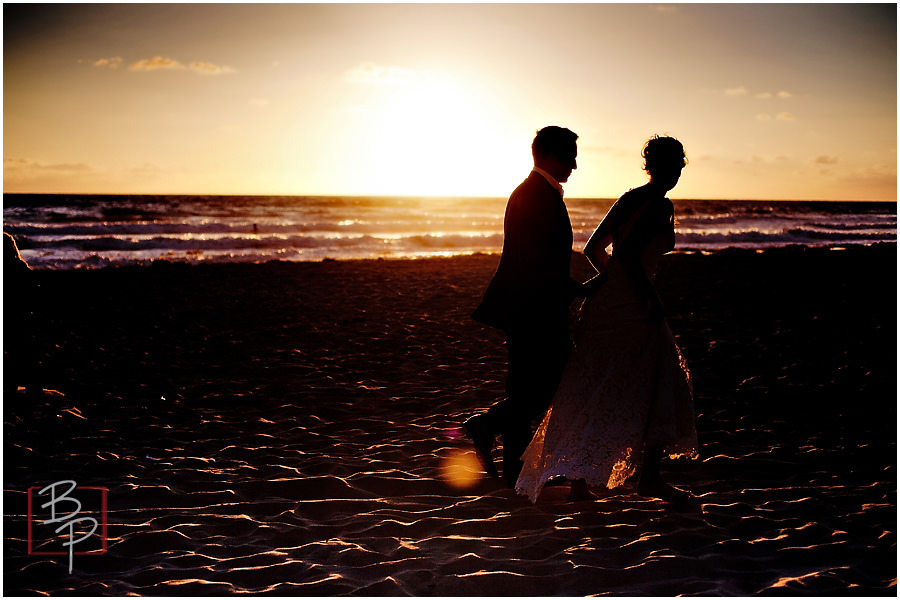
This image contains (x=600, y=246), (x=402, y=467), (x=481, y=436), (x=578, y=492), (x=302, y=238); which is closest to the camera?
A: (x=600, y=246)

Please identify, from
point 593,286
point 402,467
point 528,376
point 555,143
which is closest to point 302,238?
point 402,467

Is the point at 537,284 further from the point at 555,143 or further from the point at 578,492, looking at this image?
the point at 578,492

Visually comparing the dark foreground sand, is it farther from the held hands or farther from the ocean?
the ocean

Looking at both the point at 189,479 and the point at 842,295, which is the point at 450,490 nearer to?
A: the point at 189,479

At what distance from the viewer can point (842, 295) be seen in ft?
39.6

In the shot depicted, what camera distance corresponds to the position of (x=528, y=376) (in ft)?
14.0

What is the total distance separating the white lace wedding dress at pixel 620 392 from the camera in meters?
4.04

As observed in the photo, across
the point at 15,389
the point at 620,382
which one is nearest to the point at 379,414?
the point at 620,382

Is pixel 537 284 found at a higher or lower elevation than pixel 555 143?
lower

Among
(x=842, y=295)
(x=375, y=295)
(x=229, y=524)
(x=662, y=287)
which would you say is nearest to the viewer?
(x=229, y=524)

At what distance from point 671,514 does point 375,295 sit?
9334mm
